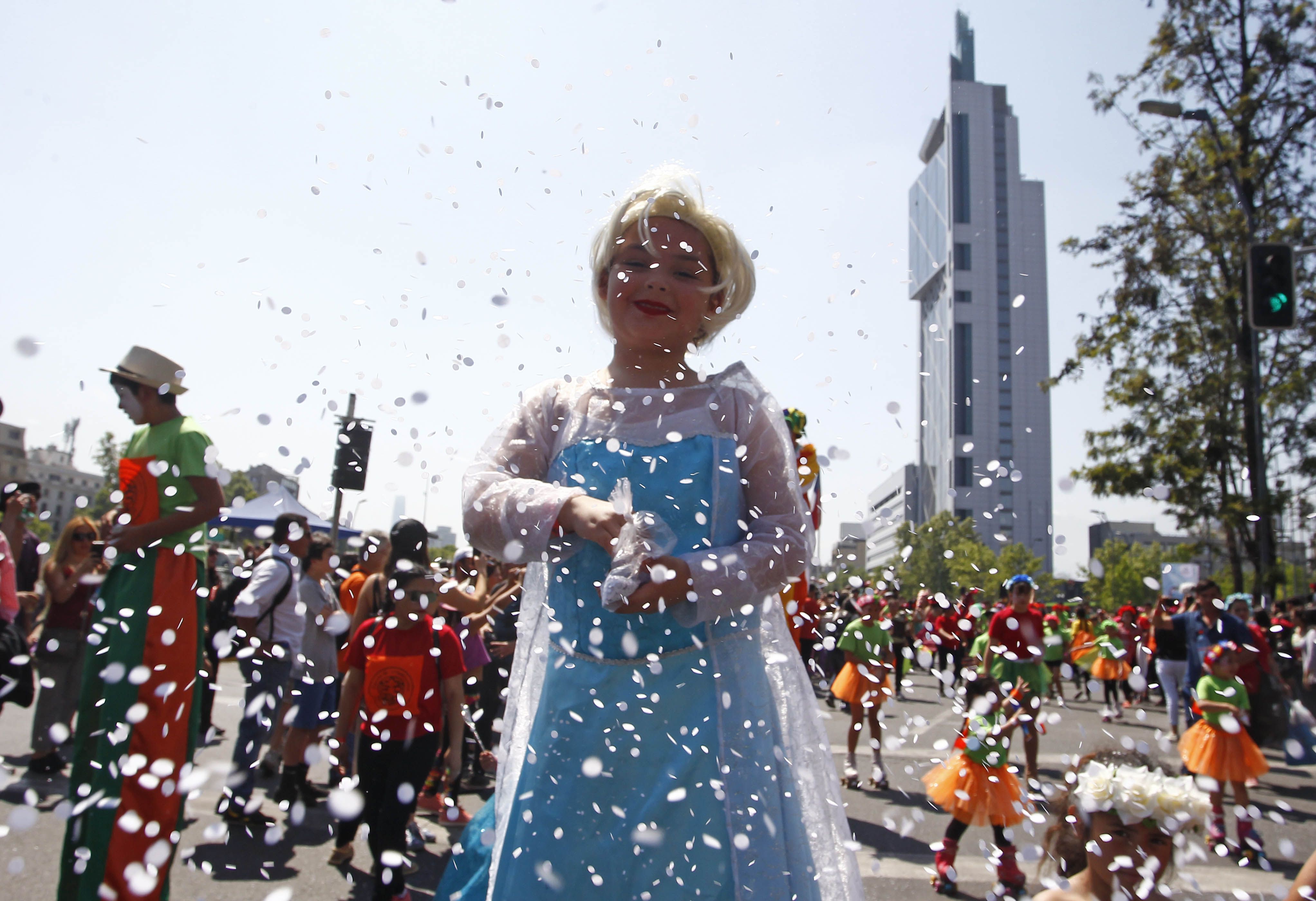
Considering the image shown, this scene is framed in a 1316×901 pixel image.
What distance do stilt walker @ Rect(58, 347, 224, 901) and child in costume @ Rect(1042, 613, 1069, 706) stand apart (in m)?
5.20

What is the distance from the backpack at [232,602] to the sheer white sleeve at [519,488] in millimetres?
4089

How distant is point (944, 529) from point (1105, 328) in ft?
46.4

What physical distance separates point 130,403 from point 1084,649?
43.5 feet

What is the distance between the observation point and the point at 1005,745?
5238 mm

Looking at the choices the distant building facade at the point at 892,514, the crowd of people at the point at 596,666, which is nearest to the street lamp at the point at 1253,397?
the crowd of people at the point at 596,666

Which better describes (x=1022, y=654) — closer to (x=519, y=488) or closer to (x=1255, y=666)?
(x=1255, y=666)

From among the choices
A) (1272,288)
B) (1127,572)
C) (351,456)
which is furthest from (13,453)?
(1127,572)

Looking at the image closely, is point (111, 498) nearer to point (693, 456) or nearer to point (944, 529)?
point (693, 456)

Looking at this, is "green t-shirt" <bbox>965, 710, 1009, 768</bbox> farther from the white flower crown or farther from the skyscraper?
the skyscraper

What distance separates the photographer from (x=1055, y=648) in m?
12.9

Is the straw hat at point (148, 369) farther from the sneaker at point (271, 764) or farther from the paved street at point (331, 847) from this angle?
the sneaker at point (271, 764)

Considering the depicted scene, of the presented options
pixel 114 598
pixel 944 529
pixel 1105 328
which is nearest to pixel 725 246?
pixel 944 529

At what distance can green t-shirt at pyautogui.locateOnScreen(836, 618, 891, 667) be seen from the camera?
8.34 metres

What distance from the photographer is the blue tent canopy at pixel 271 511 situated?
3148mm
